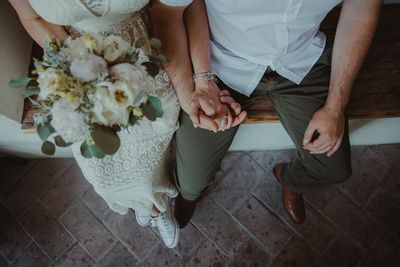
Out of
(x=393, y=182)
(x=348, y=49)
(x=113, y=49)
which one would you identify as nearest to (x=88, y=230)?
(x=113, y=49)

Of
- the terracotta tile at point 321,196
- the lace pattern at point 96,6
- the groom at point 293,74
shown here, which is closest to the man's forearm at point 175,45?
the groom at point 293,74

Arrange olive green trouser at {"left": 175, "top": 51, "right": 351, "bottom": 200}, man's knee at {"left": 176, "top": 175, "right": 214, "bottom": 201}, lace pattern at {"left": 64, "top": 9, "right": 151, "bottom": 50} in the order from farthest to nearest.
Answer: man's knee at {"left": 176, "top": 175, "right": 214, "bottom": 201}
olive green trouser at {"left": 175, "top": 51, "right": 351, "bottom": 200}
lace pattern at {"left": 64, "top": 9, "right": 151, "bottom": 50}

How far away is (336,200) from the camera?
203 centimetres

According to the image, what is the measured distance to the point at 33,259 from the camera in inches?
75.5

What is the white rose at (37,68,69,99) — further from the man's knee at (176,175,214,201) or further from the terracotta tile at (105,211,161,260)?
the terracotta tile at (105,211,161,260)

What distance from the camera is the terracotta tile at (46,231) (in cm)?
194

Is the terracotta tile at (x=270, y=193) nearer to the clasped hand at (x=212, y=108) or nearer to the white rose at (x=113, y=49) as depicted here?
the clasped hand at (x=212, y=108)

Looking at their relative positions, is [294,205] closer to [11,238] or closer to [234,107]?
[234,107]

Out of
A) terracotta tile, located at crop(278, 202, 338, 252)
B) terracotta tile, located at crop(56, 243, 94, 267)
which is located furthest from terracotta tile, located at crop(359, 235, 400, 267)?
terracotta tile, located at crop(56, 243, 94, 267)

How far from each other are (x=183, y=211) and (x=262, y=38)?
Result: 1004 mm

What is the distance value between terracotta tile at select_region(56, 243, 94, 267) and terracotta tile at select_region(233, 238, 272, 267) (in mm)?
752

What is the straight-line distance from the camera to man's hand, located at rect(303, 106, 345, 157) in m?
1.37

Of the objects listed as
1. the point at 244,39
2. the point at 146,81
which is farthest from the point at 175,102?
the point at 146,81

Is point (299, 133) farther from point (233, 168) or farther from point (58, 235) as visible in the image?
point (58, 235)
